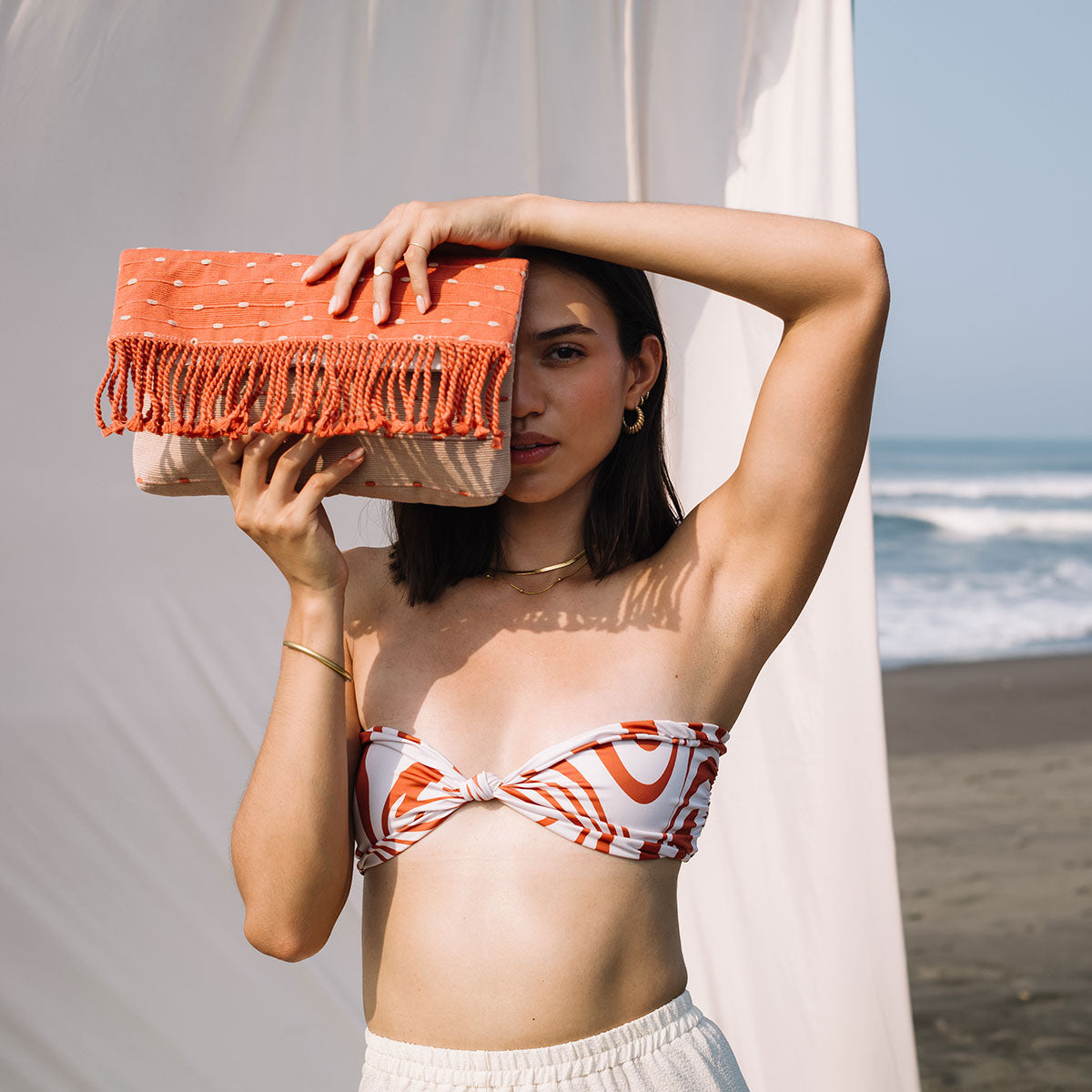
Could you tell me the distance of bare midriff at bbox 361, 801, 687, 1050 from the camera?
4.66 feet

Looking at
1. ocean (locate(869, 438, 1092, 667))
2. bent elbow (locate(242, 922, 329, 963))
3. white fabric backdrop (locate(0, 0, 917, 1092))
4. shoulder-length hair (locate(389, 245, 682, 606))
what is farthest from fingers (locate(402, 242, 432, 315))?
ocean (locate(869, 438, 1092, 667))

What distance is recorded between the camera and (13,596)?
265 centimetres

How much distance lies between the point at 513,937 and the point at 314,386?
654 millimetres

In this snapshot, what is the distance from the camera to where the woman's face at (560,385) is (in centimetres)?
148

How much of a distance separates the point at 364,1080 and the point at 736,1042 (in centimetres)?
156

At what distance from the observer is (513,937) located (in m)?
1.43

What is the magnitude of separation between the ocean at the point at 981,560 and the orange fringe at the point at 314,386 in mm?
5842

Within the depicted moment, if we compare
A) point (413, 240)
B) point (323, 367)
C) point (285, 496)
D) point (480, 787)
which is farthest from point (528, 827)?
point (413, 240)

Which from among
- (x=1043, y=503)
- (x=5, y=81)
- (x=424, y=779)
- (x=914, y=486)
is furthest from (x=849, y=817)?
(x=914, y=486)

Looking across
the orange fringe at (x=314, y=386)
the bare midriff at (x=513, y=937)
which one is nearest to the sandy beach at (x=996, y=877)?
the bare midriff at (x=513, y=937)

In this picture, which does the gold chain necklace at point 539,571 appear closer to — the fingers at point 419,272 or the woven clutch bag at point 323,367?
the woven clutch bag at point 323,367

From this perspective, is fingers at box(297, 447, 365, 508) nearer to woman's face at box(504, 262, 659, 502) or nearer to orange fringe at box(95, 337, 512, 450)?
orange fringe at box(95, 337, 512, 450)

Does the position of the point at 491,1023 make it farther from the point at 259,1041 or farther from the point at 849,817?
the point at 259,1041

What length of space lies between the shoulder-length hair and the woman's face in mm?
56
